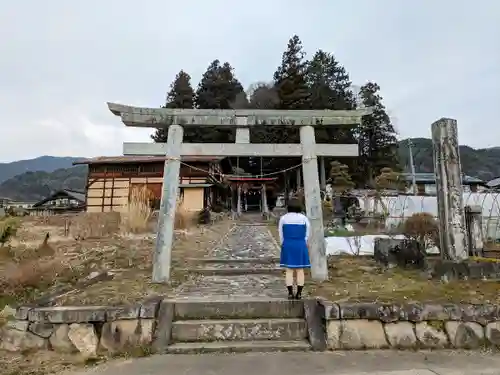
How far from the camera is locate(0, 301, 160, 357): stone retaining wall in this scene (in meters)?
4.54

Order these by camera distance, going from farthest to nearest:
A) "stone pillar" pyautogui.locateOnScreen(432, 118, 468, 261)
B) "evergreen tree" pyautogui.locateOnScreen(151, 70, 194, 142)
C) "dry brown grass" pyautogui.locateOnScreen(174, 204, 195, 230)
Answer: "evergreen tree" pyautogui.locateOnScreen(151, 70, 194, 142) → "dry brown grass" pyautogui.locateOnScreen(174, 204, 195, 230) → "stone pillar" pyautogui.locateOnScreen(432, 118, 468, 261)

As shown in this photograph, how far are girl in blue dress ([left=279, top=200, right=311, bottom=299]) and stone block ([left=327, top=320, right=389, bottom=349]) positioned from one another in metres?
0.85

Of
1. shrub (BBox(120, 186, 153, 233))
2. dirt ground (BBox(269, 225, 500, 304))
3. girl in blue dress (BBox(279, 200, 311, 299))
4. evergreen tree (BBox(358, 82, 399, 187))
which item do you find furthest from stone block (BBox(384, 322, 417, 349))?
evergreen tree (BBox(358, 82, 399, 187))

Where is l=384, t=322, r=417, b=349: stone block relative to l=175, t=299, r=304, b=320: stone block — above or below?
below

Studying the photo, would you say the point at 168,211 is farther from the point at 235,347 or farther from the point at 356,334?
the point at 356,334

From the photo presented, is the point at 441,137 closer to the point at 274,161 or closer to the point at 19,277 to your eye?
the point at 19,277

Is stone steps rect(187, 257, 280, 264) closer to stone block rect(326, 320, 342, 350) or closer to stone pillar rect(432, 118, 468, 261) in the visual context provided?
stone pillar rect(432, 118, 468, 261)

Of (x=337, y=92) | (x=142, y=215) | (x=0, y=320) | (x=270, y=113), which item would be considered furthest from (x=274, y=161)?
(x=0, y=320)

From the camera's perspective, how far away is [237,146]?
7652 millimetres

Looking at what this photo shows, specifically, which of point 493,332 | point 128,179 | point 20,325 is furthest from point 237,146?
point 128,179

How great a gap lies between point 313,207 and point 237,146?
1.98 meters

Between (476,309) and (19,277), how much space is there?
772 cm

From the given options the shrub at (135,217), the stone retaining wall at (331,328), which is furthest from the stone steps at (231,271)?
the shrub at (135,217)

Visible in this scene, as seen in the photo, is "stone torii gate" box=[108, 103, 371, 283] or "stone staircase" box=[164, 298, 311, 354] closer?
"stone staircase" box=[164, 298, 311, 354]
